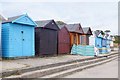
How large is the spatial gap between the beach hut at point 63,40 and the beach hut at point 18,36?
534cm

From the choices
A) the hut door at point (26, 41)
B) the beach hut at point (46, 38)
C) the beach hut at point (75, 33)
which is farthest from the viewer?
the beach hut at point (75, 33)

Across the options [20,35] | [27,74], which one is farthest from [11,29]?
[27,74]

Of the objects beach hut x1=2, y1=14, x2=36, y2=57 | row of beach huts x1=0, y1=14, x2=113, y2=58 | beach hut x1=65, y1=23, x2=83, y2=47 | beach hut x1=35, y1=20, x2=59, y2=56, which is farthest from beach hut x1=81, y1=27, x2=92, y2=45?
beach hut x1=2, y1=14, x2=36, y2=57

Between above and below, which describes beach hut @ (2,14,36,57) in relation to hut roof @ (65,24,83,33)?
below

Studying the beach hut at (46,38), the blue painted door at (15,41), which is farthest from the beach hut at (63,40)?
the blue painted door at (15,41)

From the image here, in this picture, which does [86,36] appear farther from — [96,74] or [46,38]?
[96,74]

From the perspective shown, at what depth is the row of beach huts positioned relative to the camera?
47.5 ft

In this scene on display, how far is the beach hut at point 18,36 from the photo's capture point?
14375 millimetres

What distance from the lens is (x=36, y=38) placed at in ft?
57.8

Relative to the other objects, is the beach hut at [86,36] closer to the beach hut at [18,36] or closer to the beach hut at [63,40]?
the beach hut at [63,40]

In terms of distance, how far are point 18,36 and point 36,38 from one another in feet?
8.94

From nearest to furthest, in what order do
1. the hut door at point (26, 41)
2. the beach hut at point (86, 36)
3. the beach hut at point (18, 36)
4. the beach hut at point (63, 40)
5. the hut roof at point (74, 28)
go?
the beach hut at point (18, 36) → the hut door at point (26, 41) → the beach hut at point (63, 40) → the hut roof at point (74, 28) → the beach hut at point (86, 36)

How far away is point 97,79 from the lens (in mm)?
10828

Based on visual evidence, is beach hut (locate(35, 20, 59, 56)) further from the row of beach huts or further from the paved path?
the paved path
